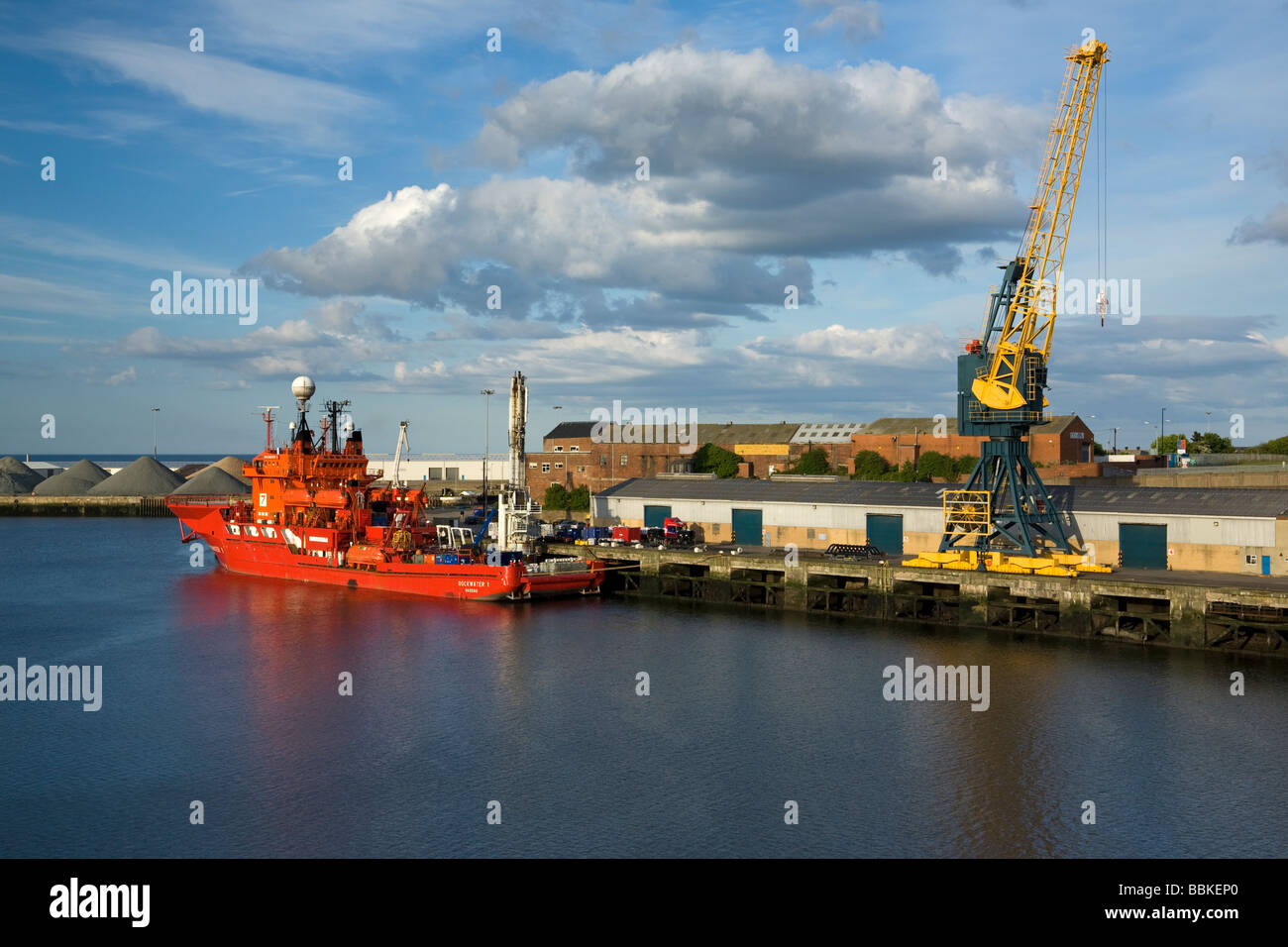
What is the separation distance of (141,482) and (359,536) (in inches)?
3845

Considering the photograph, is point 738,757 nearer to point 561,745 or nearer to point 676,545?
point 561,745

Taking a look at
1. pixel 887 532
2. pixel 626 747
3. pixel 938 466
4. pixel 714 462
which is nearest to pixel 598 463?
pixel 714 462

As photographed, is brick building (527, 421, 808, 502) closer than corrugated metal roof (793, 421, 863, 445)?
Yes

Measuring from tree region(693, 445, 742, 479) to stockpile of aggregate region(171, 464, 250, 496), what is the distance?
2815 inches

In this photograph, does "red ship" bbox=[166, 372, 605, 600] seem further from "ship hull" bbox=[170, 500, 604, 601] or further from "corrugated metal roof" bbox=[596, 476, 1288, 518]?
"corrugated metal roof" bbox=[596, 476, 1288, 518]

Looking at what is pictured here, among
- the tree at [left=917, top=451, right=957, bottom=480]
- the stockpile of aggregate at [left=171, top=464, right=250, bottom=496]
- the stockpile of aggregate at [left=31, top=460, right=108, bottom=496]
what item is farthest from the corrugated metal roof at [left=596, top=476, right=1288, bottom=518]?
the stockpile of aggregate at [left=31, top=460, right=108, bottom=496]

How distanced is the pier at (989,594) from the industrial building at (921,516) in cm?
191

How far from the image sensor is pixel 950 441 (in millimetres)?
110188

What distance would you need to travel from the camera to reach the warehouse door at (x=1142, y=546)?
55031 millimetres

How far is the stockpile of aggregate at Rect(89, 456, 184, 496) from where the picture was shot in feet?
488

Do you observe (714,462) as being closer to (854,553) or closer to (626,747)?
(854,553)

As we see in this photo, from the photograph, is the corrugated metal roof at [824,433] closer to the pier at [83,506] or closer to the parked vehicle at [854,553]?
the parked vehicle at [854,553]

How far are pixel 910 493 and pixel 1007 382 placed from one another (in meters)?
11.6
